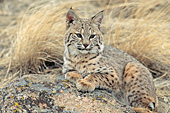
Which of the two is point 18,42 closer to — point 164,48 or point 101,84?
point 101,84

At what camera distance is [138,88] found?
444 cm

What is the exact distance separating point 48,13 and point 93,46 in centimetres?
251

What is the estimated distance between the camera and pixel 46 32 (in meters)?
6.05

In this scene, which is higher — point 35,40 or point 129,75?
point 35,40

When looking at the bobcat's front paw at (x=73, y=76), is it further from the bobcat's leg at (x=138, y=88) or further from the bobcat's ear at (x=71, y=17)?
the bobcat's leg at (x=138, y=88)

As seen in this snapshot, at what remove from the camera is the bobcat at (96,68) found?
412 centimetres

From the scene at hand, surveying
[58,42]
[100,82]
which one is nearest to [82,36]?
[100,82]

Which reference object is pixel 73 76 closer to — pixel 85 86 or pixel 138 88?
pixel 85 86

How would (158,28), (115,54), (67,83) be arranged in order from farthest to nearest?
(158,28)
(115,54)
(67,83)

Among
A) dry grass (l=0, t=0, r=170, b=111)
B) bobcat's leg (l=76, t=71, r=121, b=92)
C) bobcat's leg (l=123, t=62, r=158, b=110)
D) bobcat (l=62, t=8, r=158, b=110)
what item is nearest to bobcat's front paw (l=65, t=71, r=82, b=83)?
bobcat (l=62, t=8, r=158, b=110)

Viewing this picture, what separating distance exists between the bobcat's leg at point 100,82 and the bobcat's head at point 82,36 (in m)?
0.39

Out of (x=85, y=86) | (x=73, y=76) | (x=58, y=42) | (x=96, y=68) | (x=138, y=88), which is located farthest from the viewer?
(x=58, y=42)

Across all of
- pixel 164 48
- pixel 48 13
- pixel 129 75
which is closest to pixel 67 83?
pixel 129 75

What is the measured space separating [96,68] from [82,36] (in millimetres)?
570
